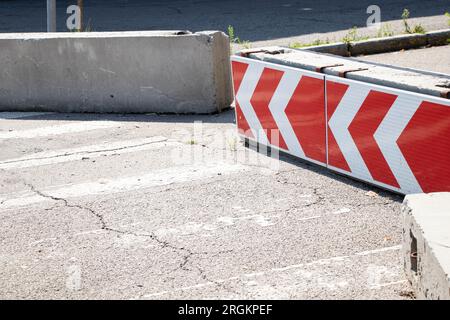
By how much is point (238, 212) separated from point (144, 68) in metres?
3.97

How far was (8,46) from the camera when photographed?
444 inches

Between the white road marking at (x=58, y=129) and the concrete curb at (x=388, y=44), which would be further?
the concrete curb at (x=388, y=44)

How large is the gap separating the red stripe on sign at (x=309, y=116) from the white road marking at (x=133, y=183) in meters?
0.60

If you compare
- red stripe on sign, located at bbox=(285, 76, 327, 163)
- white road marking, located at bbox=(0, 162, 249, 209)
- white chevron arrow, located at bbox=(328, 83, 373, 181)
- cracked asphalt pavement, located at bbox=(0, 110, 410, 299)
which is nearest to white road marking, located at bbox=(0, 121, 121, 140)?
cracked asphalt pavement, located at bbox=(0, 110, 410, 299)

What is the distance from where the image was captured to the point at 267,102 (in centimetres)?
880

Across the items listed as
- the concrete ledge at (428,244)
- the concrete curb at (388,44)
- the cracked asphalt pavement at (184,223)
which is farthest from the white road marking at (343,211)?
the concrete curb at (388,44)

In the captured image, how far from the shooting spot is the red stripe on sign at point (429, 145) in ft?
22.1

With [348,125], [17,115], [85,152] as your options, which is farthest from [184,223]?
[17,115]

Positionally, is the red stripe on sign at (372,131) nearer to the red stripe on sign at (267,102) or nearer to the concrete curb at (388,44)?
the red stripe on sign at (267,102)

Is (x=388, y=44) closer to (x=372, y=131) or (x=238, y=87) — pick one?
(x=238, y=87)

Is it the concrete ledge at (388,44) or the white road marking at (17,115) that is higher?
the concrete ledge at (388,44)

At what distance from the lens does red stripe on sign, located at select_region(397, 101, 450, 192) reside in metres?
6.73

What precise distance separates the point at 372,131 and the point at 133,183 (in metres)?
2.12

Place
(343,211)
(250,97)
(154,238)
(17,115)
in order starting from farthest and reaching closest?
1. (17,115)
2. (250,97)
3. (343,211)
4. (154,238)
